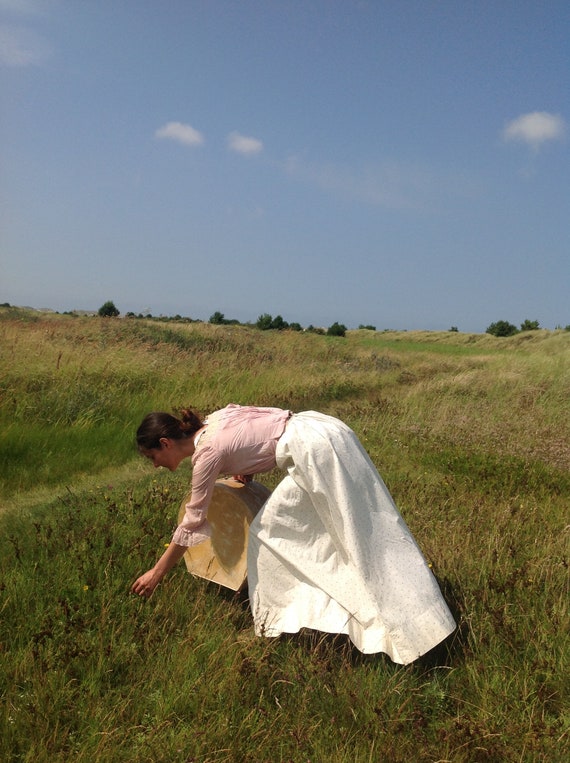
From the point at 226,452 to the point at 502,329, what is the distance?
132ft

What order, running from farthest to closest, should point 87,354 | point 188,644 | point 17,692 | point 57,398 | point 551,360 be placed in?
point 551,360
point 87,354
point 57,398
point 188,644
point 17,692

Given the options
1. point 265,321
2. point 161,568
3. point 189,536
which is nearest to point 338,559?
point 189,536

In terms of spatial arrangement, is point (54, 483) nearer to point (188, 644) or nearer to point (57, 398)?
point (57, 398)

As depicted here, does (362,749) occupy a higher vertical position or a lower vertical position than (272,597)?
lower

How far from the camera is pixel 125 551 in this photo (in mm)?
4145

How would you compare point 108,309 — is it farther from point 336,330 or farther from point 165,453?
point 165,453

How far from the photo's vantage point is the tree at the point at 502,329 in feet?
134

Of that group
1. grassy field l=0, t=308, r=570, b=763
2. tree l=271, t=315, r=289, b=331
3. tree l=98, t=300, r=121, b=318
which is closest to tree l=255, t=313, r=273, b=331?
tree l=271, t=315, r=289, b=331

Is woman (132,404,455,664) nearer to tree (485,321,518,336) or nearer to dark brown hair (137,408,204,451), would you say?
dark brown hair (137,408,204,451)

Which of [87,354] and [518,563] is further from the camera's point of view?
[87,354]

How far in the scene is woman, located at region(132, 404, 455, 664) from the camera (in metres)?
3.08

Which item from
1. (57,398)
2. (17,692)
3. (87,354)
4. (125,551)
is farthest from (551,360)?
(17,692)

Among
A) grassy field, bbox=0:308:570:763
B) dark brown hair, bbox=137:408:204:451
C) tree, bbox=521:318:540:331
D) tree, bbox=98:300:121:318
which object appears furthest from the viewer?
tree, bbox=521:318:540:331

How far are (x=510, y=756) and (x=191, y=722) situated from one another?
1366 mm
